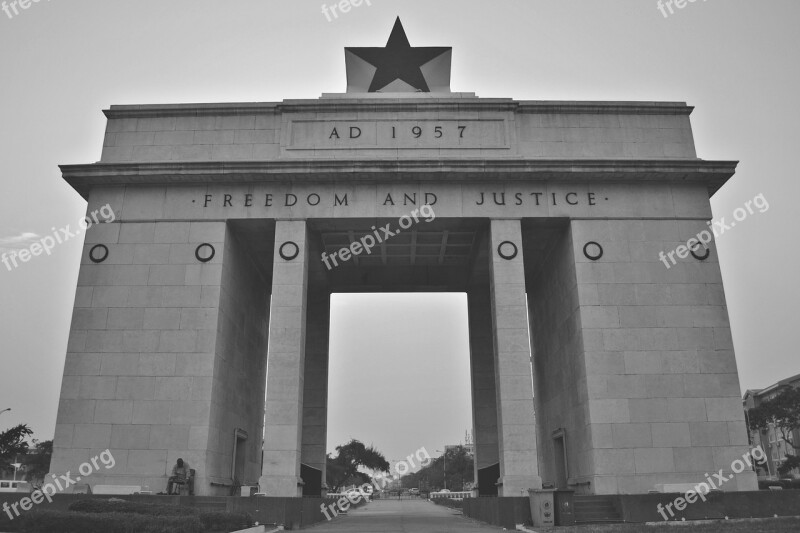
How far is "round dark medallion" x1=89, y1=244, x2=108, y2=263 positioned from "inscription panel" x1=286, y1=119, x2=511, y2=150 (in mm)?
8603

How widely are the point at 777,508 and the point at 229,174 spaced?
22979mm

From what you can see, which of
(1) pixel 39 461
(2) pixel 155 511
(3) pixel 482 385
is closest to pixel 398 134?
(3) pixel 482 385

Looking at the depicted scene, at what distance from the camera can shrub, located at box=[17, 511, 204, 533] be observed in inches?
559

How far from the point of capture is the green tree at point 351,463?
3261 inches

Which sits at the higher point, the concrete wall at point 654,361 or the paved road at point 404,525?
the concrete wall at point 654,361

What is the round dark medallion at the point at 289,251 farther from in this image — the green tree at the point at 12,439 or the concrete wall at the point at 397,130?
the green tree at the point at 12,439

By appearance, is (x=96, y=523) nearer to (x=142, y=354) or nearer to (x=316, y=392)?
(x=142, y=354)

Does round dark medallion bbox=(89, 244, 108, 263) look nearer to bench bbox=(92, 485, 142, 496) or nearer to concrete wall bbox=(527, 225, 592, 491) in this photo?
bench bbox=(92, 485, 142, 496)

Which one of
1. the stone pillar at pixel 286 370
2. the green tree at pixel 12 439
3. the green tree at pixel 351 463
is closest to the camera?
the green tree at pixel 12 439

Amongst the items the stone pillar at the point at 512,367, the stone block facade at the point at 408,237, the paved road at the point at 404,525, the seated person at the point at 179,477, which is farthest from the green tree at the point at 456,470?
the seated person at the point at 179,477

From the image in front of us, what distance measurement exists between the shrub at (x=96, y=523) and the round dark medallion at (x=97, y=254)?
13.1 m

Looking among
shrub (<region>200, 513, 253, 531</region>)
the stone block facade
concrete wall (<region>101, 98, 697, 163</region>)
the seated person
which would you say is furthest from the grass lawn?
concrete wall (<region>101, 98, 697, 163</region>)

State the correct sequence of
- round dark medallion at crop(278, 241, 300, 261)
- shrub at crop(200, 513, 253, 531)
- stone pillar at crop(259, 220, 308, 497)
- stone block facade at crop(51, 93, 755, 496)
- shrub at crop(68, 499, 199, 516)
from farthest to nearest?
round dark medallion at crop(278, 241, 300, 261) < stone block facade at crop(51, 93, 755, 496) < stone pillar at crop(259, 220, 308, 497) < shrub at crop(200, 513, 253, 531) < shrub at crop(68, 499, 199, 516)

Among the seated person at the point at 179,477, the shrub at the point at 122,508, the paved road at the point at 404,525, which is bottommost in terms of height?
the paved road at the point at 404,525
